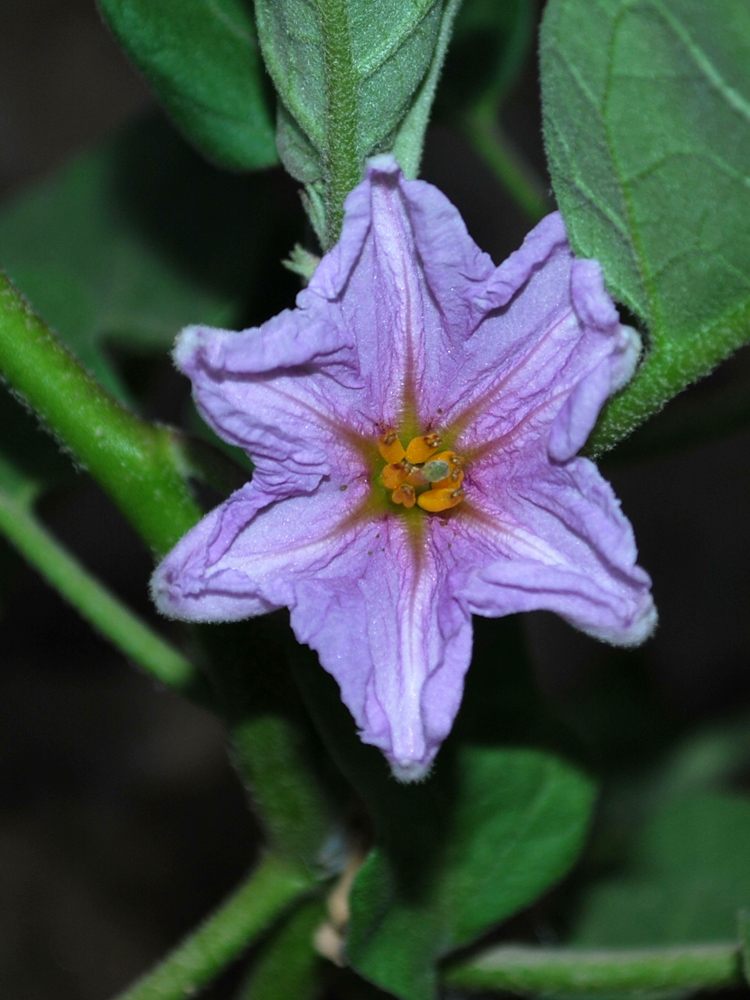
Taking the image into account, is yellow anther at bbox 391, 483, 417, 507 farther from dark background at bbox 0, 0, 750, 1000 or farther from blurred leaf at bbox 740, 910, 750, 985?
dark background at bbox 0, 0, 750, 1000

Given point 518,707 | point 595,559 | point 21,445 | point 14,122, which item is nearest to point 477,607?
point 595,559

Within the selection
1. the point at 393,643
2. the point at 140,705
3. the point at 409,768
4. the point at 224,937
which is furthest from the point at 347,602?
the point at 140,705

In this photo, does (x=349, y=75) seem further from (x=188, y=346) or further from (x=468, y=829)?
(x=468, y=829)

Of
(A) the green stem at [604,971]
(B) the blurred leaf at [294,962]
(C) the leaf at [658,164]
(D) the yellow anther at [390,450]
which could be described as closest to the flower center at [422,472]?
(D) the yellow anther at [390,450]

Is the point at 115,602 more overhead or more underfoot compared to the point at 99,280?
more underfoot

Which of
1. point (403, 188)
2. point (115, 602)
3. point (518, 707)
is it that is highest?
point (403, 188)

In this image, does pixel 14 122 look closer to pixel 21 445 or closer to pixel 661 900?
pixel 21 445

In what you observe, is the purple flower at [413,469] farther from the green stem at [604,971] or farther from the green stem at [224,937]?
the green stem at [604,971]
